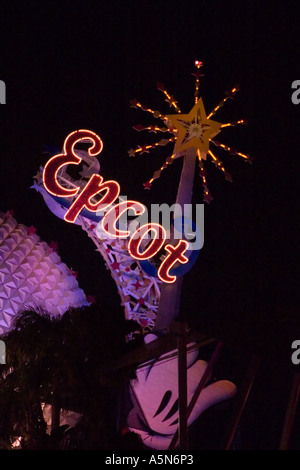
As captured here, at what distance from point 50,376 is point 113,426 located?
1962 mm

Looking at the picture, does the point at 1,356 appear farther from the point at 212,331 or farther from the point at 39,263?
the point at 39,263

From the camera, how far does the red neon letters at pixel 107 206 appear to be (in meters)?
23.4

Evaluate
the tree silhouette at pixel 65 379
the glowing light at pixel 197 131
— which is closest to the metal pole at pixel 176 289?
the glowing light at pixel 197 131

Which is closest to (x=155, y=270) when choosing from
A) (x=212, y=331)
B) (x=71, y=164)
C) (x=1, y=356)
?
(x=71, y=164)

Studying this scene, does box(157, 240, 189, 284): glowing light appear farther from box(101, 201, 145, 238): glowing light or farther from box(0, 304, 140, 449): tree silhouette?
box(0, 304, 140, 449): tree silhouette

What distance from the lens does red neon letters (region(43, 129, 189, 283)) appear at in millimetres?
23359

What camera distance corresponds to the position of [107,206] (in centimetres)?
2441

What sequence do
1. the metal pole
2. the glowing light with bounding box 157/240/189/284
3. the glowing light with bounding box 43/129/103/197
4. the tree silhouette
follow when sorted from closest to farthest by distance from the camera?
the tree silhouette
the glowing light with bounding box 157/240/189/284
the metal pole
the glowing light with bounding box 43/129/103/197

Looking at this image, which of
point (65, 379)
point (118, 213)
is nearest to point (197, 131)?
point (118, 213)

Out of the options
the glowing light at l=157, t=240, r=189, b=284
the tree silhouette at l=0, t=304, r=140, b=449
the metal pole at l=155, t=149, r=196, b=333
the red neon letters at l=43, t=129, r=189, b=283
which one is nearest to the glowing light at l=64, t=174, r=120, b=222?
the red neon letters at l=43, t=129, r=189, b=283

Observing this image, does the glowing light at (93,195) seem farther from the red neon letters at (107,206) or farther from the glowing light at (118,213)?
the glowing light at (118,213)

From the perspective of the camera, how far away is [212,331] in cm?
1100
